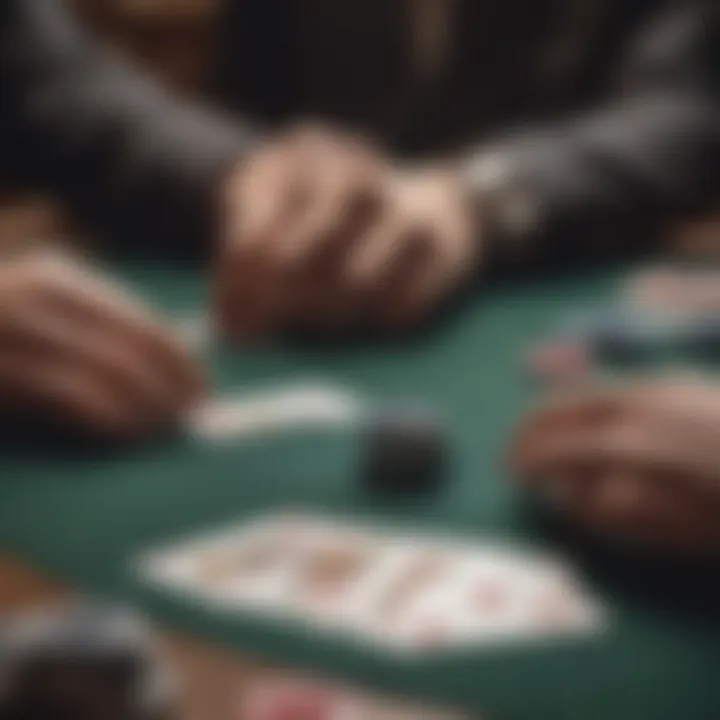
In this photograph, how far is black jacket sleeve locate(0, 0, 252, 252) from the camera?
0.87 metres

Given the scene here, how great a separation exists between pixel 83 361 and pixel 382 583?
15 cm

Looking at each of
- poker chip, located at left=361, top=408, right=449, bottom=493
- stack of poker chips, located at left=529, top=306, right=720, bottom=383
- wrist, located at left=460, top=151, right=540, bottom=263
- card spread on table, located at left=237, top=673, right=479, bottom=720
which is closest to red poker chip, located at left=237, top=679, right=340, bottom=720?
card spread on table, located at left=237, top=673, right=479, bottom=720

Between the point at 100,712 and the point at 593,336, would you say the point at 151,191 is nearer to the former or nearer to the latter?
the point at 593,336

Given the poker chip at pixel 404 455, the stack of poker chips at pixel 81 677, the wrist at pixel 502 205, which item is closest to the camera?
the stack of poker chips at pixel 81 677

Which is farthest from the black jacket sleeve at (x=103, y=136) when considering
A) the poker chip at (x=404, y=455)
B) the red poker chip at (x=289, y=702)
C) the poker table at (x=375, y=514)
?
the red poker chip at (x=289, y=702)

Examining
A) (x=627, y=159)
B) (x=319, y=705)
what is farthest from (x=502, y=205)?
(x=319, y=705)

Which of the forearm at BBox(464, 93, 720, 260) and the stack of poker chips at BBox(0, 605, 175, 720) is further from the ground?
the forearm at BBox(464, 93, 720, 260)

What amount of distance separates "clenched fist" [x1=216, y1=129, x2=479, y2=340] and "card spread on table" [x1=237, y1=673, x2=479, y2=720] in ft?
1.00

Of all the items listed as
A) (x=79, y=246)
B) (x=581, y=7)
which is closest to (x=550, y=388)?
(x=79, y=246)

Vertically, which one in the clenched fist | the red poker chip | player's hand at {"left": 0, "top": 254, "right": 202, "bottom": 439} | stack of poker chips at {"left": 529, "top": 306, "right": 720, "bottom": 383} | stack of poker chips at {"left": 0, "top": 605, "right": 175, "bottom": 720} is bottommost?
stack of poker chips at {"left": 0, "top": 605, "right": 175, "bottom": 720}

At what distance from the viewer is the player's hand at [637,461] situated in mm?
384

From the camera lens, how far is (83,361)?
0.50 metres

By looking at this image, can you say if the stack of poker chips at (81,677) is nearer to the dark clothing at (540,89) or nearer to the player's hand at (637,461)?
the player's hand at (637,461)

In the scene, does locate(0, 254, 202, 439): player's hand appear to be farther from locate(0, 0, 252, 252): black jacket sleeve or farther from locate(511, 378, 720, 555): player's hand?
locate(0, 0, 252, 252): black jacket sleeve
